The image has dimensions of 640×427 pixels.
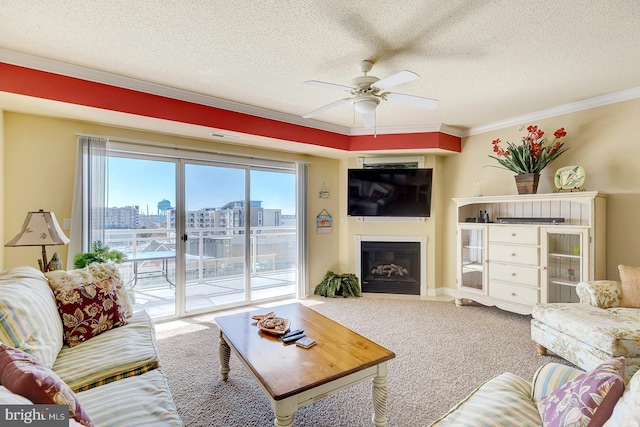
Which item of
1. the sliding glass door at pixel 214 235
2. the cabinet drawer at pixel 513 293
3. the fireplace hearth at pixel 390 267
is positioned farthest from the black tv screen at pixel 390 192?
the sliding glass door at pixel 214 235

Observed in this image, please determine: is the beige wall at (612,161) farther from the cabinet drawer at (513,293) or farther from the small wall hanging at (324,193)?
the small wall hanging at (324,193)

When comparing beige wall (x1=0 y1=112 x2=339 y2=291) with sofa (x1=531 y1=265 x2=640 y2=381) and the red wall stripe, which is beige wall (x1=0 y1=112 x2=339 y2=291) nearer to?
the red wall stripe

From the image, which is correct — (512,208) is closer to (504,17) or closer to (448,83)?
(448,83)

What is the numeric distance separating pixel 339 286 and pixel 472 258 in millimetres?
1899

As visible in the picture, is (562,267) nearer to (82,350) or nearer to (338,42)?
(338,42)

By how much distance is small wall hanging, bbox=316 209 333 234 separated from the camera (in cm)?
476

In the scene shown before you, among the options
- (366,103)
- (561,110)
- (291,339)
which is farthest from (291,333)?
(561,110)

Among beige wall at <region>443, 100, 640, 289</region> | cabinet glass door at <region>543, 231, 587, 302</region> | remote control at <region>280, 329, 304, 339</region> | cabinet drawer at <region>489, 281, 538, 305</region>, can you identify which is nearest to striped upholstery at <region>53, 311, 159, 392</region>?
remote control at <region>280, 329, 304, 339</region>

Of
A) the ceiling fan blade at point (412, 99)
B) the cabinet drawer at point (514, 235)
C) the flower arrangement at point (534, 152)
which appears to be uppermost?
the ceiling fan blade at point (412, 99)

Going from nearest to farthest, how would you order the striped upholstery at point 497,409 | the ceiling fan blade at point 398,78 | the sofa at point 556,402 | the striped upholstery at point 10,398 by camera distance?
1. the striped upholstery at point 10,398
2. the sofa at point 556,402
3. the striped upholstery at point 497,409
4. the ceiling fan blade at point 398,78

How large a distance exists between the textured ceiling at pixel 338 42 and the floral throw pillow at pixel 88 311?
5.74 feet

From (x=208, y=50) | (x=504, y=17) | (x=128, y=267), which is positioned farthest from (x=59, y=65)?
(x=504, y=17)

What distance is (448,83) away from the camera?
9.39 feet

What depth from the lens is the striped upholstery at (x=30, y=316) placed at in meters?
1.41
